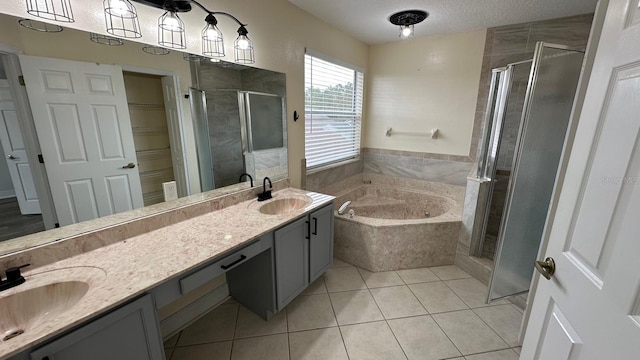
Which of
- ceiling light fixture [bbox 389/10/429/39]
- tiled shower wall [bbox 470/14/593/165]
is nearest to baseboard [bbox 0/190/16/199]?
ceiling light fixture [bbox 389/10/429/39]

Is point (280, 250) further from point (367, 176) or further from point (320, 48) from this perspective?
point (367, 176)

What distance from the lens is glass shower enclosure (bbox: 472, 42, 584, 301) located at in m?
1.53

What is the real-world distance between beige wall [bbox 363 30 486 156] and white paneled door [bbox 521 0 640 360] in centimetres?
231

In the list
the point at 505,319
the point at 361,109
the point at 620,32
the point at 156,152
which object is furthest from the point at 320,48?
the point at 505,319

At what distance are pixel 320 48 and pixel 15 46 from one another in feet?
6.99

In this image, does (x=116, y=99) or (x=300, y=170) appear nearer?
(x=116, y=99)

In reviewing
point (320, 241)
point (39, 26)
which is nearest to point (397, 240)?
point (320, 241)

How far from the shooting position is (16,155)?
3.45 feet

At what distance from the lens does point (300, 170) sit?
99.9 inches

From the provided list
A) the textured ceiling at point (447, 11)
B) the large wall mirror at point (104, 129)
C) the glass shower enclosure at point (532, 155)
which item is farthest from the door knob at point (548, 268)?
the textured ceiling at point (447, 11)

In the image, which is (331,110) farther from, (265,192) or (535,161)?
(535,161)

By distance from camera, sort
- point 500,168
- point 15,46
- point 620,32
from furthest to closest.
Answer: point 500,168, point 15,46, point 620,32

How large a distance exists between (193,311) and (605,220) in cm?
224

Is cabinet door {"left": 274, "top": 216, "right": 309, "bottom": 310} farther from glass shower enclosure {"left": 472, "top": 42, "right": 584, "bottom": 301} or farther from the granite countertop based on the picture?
glass shower enclosure {"left": 472, "top": 42, "right": 584, "bottom": 301}
